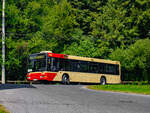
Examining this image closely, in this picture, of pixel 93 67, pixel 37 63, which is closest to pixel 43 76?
pixel 37 63

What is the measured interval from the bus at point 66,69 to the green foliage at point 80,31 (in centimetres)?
785

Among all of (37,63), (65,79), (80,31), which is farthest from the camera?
(80,31)

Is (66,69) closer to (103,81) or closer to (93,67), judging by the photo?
(93,67)

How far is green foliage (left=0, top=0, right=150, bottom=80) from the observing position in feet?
134

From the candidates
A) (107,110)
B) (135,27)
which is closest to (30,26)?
(135,27)

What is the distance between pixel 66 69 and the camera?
31.5 metres

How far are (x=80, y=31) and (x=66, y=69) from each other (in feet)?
71.6

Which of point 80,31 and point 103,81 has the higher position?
point 80,31

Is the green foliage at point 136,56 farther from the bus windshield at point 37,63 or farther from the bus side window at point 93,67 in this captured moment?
the bus windshield at point 37,63

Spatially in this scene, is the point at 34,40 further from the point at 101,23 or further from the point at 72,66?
the point at 101,23

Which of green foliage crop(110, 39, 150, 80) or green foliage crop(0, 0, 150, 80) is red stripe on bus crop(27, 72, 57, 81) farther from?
green foliage crop(110, 39, 150, 80)

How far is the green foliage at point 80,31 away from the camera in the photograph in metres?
41.0

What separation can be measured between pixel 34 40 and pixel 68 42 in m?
11.0

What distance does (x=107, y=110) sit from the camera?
1105 centimetres
